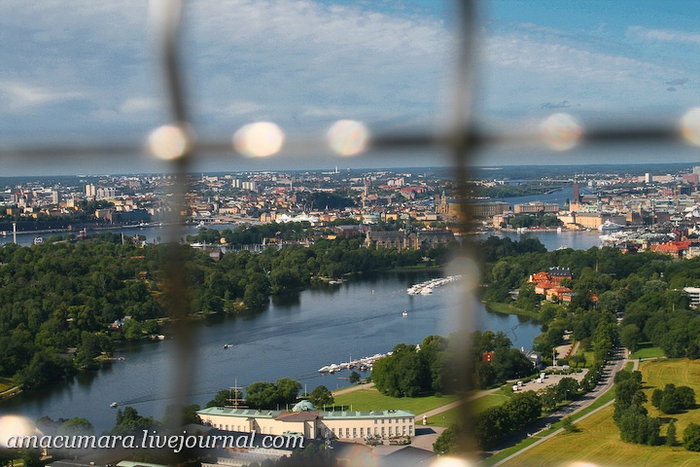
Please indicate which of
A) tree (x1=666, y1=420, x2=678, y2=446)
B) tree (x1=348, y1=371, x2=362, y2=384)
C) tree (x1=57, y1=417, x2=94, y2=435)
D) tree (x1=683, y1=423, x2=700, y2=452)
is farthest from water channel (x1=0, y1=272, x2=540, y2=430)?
tree (x1=683, y1=423, x2=700, y2=452)

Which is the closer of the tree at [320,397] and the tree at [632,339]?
the tree at [320,397]

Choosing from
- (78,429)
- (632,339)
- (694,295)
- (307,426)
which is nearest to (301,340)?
(632,339)

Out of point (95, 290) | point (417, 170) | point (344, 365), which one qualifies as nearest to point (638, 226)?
point (344, 365)

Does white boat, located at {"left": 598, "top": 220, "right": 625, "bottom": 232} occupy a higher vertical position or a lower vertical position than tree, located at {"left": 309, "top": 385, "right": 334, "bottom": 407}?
higher

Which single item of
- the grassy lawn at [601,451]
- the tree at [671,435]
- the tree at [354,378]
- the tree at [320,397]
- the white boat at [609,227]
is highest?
the white boat at [609,227]

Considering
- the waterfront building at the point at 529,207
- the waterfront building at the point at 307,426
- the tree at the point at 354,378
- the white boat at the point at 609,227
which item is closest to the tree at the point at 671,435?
the waterfront building at the point at 307,426

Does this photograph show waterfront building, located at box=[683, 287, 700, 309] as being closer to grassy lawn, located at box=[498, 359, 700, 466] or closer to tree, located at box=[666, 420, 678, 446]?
tree, located at box=[666, 420, 678, 446]

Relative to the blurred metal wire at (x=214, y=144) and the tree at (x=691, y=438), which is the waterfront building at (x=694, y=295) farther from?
the blurred metal wire at (x=214, y=144)
